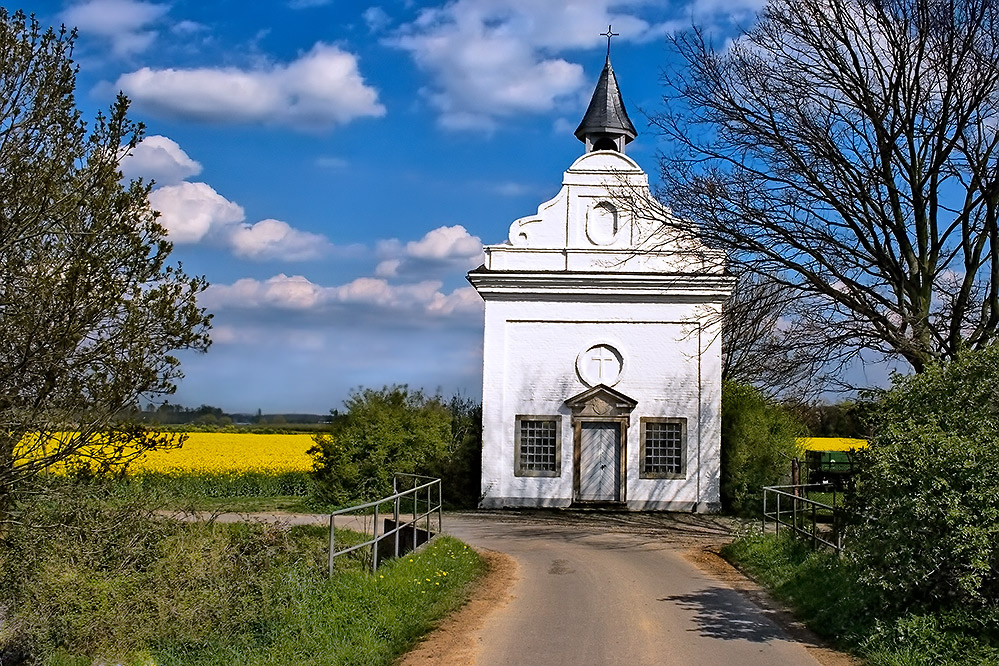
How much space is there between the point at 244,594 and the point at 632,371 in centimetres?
1553

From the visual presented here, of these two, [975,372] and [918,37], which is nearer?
[975,372]

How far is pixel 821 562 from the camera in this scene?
13070 millimetres

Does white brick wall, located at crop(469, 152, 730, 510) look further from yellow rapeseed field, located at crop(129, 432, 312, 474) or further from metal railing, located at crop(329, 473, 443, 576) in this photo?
yellow rapeseed field, located at crop(129, 432, 312, 474)

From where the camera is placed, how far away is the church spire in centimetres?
2634

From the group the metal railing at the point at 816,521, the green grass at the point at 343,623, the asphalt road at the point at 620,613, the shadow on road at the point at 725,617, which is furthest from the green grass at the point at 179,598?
the metal railing at the point at 816,521

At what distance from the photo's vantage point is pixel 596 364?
971 inches

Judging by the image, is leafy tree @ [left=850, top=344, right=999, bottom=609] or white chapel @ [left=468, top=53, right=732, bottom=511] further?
white chapel @ [left=468, top=53, right=732, bottom=511]

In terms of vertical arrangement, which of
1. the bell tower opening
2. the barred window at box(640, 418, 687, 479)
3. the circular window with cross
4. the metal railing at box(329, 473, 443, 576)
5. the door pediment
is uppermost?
the bell tower opening

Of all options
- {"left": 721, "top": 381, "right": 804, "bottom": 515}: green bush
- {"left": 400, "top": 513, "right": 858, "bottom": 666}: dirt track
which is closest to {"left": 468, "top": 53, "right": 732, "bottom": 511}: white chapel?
{"left": 721, "top": 381, "right": 804, "bottom": 515}: green bush

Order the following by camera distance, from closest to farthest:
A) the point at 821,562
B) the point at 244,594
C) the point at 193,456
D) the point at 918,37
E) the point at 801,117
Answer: the point at 244,594 → the point at 821,562 → the point at 918,37 → the point at 801,117 → the point at 193,456

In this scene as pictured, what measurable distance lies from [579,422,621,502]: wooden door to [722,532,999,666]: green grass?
10567mm

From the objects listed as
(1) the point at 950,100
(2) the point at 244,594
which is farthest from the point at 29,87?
(1) the point at 950,100

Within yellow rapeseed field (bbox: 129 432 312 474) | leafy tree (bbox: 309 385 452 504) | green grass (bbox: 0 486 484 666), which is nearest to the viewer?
green grass (bbox: 0 486 484 666)

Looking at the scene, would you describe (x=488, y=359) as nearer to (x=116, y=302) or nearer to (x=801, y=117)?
(x=801, y=117)
